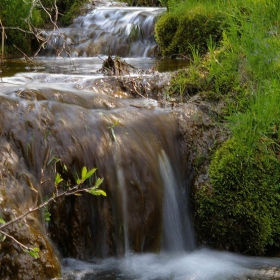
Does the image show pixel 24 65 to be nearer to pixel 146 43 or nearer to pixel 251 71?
pixel 146 43

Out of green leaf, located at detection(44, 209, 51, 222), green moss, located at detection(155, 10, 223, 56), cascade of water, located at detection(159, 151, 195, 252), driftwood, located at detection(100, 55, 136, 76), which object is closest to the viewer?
green leaf, located at detection(44, 209, 51, 222)

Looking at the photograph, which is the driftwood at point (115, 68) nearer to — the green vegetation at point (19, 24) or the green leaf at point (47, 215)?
the green vegetation at point (19, 24)

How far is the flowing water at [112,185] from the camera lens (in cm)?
341

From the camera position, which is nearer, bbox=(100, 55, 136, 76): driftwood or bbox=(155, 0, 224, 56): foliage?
bbox=(100, 55, 136, 76): driftwood

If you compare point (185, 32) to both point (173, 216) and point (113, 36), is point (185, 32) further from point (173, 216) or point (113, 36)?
point (173, 216)

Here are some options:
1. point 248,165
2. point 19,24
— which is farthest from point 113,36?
point 248,165

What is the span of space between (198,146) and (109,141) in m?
0.82

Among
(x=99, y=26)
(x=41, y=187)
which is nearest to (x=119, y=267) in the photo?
(x=41, y=187)

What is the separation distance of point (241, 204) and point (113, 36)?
5797 millimetres

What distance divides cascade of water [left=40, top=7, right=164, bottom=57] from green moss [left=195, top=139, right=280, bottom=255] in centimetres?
457

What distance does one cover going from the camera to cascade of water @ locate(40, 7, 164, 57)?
863 cm

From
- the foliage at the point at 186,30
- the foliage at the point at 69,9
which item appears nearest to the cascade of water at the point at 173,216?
the foliage at the point at 186,30

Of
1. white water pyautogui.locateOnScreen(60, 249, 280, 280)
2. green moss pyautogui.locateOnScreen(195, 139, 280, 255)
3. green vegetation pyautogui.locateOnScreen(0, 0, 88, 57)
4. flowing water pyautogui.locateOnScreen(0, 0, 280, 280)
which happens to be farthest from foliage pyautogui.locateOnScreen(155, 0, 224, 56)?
white water pyautogui.locateOnScreen(60, 249, 280, 280)

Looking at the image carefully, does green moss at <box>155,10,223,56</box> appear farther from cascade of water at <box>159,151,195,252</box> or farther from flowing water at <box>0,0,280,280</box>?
cascade of water at <box>159,151,195,252</box>
